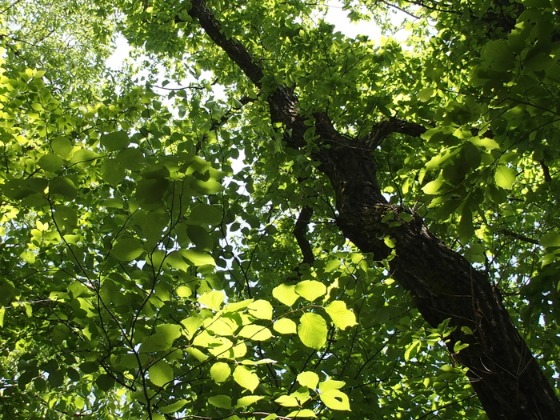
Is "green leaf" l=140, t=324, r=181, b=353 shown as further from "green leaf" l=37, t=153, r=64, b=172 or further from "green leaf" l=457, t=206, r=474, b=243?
"green leaf" l=457, t=206, r=474, b=243

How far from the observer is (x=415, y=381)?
3.09 m

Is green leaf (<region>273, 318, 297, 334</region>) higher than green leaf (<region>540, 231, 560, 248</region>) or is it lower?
lower

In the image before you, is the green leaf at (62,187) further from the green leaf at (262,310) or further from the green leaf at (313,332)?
the green leaf at (313,332)

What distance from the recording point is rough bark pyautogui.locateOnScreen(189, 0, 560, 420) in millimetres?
2571

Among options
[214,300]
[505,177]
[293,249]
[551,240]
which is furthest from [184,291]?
[293,249]

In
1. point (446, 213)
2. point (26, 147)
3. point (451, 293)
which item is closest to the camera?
point (446, 213)

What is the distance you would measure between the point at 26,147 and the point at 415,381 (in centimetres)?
314

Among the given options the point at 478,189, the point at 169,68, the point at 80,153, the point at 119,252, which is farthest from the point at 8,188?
the point at 169,68

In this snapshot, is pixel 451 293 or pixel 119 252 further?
pixel 451 293

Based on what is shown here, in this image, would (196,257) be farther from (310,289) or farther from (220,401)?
(220,401)

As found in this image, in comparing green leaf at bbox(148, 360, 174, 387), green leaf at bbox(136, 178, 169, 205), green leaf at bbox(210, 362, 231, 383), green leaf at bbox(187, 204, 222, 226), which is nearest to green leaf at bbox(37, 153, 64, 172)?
green leaf at bbox(136, 178, 169, 205)

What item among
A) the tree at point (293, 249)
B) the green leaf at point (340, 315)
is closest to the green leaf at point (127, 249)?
the tree at point (293, 249)

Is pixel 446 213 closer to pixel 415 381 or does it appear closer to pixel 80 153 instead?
pixel 80 153

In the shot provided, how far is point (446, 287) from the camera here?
3012 mm
